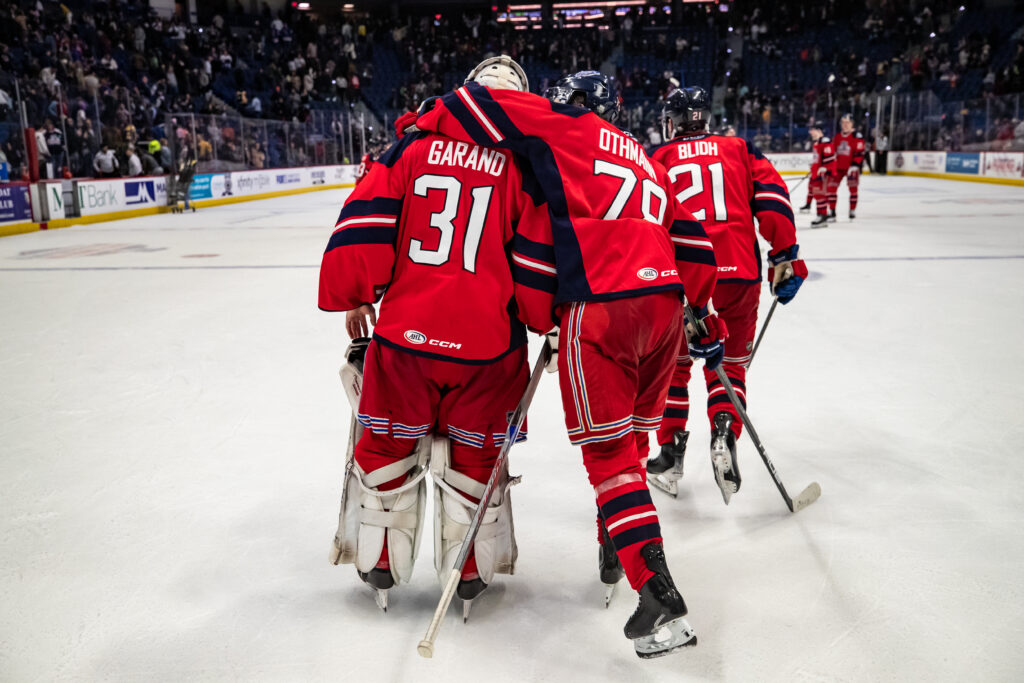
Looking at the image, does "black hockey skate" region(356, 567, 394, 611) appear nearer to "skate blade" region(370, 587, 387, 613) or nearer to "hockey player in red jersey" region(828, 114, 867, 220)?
"skate blade" region(370, 587, 387, 613)

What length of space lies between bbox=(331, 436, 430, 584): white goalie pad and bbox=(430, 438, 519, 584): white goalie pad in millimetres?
51

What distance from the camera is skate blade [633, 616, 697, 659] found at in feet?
5.03

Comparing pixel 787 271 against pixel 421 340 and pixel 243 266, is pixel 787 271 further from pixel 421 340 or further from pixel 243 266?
pixel 243 266

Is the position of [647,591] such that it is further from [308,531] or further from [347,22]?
[347,22]

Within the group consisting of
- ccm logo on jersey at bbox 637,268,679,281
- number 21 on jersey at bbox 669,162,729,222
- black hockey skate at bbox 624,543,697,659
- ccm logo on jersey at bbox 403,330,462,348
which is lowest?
black hockey skate at bbox 624,543,697,659

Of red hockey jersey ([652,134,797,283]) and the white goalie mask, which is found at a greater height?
the white goalie mask

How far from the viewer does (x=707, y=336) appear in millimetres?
1935

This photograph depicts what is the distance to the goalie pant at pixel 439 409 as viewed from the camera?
1.75m

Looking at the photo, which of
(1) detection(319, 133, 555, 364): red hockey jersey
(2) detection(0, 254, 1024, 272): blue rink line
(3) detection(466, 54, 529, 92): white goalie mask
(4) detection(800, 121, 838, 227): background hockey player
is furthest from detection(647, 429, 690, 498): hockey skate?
(4) detection(800, 121, 838, 227): background hockey player

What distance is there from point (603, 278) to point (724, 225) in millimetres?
1090

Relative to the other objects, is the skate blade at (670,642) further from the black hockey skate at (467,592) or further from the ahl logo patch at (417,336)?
the ahl logo patch at (417,336)

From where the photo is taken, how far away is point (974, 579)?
1.99 metres

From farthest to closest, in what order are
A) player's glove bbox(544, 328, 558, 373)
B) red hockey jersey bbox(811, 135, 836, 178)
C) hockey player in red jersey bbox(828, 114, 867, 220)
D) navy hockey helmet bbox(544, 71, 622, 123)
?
hockey player in red jersey bbox(828, 114, 867, 220) → red hockey jersey bbox(811, 135, 836, 178) → navy hockey helmet bbox(544, 71, 622, 123) → player's glove bbox(544, 328, 558, 373)

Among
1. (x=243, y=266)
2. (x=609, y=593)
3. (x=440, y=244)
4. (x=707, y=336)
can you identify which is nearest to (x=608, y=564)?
(x=609, y=593)
